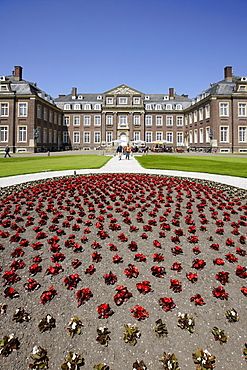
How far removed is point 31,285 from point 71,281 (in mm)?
498

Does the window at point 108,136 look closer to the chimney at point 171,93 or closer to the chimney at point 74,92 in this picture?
the chimney at point 74,92

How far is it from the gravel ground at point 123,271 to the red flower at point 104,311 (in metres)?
0.04

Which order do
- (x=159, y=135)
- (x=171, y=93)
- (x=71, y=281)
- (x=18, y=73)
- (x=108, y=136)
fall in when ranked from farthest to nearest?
(x=171, y=93) < (x=159, y=135) < (x=108, y=136) < (x=18, y=73) < (x=71, y=281)

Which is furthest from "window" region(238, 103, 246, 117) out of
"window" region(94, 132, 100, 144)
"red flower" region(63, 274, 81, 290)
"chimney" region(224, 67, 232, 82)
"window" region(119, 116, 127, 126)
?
"red flower" region(63, 274, 81, 290)

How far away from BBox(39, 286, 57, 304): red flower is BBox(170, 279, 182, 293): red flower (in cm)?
148

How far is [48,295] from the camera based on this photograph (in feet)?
9.88

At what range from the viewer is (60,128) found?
52.9m

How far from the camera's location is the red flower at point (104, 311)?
108 inches

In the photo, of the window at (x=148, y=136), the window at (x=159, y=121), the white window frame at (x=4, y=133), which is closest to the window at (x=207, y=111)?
the window at (x=159, y=121)

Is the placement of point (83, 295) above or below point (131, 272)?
below

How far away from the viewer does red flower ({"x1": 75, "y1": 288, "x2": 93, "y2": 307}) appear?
2.97m

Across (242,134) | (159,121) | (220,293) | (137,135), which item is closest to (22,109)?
(137,135)

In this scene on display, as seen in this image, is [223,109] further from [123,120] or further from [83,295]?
[83,295]

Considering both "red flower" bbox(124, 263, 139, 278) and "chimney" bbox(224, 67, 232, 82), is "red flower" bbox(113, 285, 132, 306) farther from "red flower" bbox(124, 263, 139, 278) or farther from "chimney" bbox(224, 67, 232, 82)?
"chimney" bbox(224, 67, 232, 82)
